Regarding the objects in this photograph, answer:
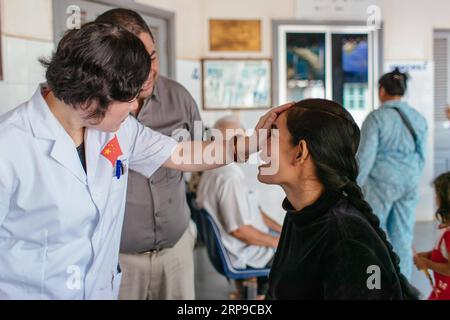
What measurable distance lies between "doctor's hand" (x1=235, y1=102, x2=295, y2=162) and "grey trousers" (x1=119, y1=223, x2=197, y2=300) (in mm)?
690

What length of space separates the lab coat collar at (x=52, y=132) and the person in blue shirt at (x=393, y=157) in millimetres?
2352

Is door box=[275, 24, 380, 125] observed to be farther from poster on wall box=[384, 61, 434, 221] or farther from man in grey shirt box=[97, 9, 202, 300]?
man in grey shirt box=[97, 9, 202, 300]

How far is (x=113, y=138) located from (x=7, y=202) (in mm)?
403

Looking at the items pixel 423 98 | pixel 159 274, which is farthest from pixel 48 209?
pixel 423 98

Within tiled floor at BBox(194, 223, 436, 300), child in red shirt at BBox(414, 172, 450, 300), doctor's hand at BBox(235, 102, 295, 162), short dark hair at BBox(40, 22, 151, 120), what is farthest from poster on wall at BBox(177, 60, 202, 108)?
short dark hair at BBox(40, 22, 151, 120)

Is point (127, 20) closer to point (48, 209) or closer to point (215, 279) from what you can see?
point (48, 209)

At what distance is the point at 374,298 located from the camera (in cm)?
120

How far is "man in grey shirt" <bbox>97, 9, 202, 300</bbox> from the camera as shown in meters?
2.23

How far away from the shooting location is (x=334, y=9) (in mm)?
6082

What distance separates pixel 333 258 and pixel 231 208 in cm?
208

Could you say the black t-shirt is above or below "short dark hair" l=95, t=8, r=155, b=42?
below

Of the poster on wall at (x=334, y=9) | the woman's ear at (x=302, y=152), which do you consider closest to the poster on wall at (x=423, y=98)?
the poster on wall at (x=334, y=9)

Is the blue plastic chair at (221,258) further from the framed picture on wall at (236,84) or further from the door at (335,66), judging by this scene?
the door at (335,66)
